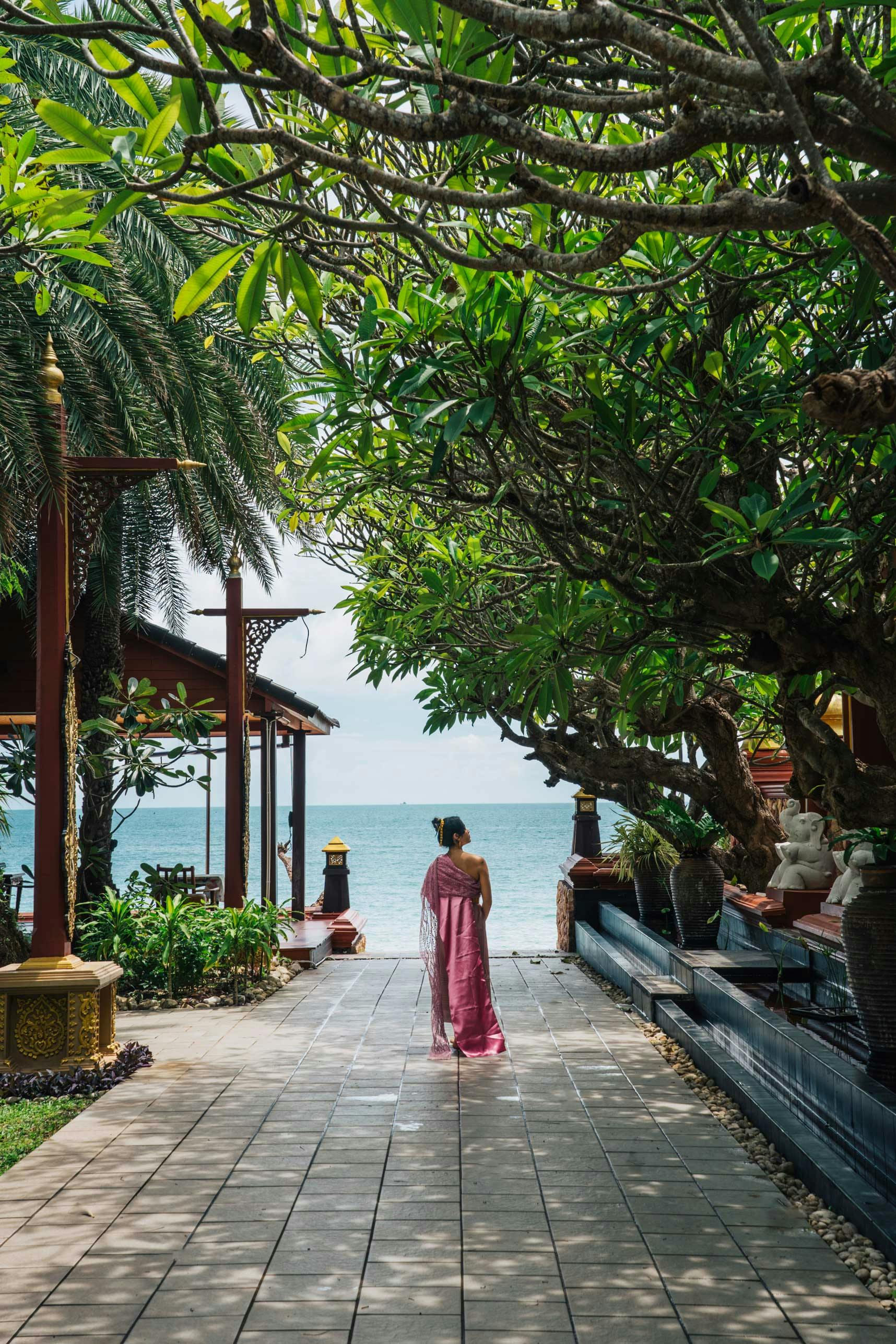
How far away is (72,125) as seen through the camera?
234 cm

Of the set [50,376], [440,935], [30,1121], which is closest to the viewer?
[30,1121]

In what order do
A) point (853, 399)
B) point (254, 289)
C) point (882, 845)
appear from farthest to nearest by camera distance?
point (882, 845)
point (254, 289)
point (853, 399)

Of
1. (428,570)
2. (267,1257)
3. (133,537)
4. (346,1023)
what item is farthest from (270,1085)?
(133,537)

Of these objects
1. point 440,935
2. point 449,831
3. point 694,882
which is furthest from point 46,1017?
point 694,882

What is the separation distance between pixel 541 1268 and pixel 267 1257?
3.18 feet

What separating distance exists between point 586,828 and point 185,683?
19.0 ft

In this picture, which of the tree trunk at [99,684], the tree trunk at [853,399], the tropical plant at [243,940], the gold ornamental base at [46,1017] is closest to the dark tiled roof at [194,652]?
the tree trunk at [99,684]

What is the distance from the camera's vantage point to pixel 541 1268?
3.91m

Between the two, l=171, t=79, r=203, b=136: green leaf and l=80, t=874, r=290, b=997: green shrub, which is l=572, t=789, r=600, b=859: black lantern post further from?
l=171, t=79, r=203, b=136: green leaf

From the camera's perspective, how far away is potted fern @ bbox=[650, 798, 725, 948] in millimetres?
10352

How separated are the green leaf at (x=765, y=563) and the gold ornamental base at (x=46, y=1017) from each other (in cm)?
521

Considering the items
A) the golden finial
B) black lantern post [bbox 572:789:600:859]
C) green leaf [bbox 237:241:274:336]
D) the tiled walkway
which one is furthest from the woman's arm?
black lantern post [bbox 572:789:600:859]

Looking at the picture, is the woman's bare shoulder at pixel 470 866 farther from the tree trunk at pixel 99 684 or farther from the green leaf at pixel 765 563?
the green leaf at pixel 765 563

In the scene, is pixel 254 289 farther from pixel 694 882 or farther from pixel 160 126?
pixel 694 882
